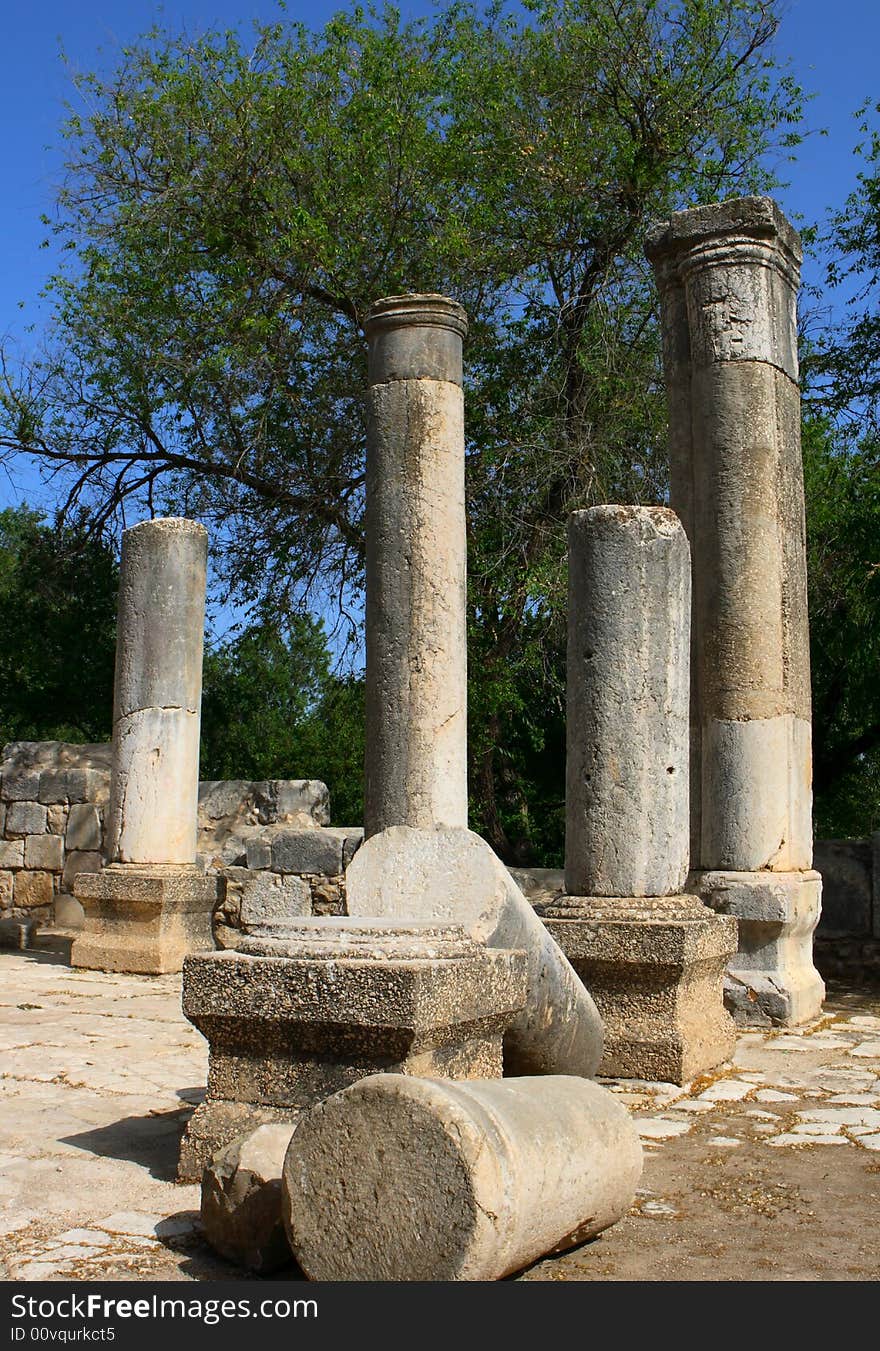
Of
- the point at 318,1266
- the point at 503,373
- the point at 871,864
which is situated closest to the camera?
the point at 318,1266

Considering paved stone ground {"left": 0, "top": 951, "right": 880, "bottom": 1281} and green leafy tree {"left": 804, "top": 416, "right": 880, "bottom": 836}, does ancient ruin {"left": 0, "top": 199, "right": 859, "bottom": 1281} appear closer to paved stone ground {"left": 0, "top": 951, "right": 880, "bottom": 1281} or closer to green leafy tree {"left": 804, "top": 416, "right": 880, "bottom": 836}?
paved stone ground {"left": 0, "top": 951, "right": 880, "bottom": 1281}

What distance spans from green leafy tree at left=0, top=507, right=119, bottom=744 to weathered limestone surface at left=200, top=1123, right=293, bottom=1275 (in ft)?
46.4

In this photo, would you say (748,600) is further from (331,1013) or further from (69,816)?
(69,816)

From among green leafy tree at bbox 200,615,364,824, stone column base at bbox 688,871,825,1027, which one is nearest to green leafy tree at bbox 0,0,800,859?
Result: green leafy tree at bbox 200,615,364,824

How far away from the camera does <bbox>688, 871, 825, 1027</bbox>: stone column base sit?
25.3ft

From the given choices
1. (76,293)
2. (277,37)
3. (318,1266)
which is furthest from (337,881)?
(277,37)

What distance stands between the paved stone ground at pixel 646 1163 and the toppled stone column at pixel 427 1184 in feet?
1.01

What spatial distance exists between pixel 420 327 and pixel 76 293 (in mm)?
8382

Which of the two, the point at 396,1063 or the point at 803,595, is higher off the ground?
the point at 803,595

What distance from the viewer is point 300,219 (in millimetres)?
13922

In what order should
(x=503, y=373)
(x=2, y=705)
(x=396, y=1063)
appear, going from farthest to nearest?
1. (x=2, y=705)
2. (x=503, y=373)
3. (x=396, y=1063)

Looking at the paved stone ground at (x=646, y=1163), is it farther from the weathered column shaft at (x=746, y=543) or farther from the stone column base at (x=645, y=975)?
the weathered column shaft at (x=746, y=543)

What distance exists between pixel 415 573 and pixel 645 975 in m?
3.00

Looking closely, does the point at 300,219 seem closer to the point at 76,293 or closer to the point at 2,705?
the point at 76,293
